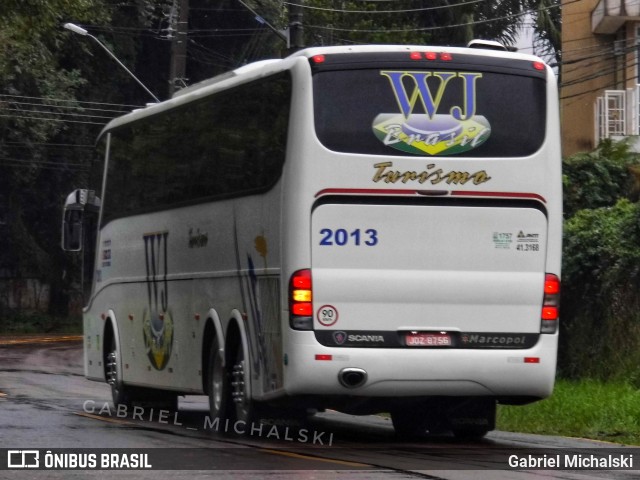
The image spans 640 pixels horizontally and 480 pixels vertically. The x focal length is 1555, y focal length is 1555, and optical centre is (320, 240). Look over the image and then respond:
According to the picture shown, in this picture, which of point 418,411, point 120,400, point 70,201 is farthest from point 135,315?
point 418,411

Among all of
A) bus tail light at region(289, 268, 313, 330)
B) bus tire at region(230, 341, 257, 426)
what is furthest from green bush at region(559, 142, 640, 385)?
bus tail light at region(289, 268, 313, 330)

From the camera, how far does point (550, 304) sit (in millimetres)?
14156

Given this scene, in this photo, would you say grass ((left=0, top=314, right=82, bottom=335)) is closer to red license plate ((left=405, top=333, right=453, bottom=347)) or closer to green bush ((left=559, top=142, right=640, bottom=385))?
green bush ((left=559, top=142, right=640, bottom=385))

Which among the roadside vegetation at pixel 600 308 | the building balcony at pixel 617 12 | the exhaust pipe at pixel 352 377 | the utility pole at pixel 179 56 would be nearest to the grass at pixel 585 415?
the roadside vegetation at pixel 600 308

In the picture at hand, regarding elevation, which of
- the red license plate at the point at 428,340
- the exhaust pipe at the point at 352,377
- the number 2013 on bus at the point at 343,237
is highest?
the number 2013 on bus at the point at 343,237

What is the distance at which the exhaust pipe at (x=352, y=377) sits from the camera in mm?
13539

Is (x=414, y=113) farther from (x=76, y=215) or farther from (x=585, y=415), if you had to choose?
(x=76, y=215)

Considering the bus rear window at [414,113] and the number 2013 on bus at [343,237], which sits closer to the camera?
the number 2013 on bus at [343,237]

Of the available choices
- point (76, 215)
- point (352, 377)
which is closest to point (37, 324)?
point (76, 215)

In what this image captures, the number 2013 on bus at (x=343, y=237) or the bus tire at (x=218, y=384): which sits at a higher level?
the number 2013 on bus at (x=343, y=237)

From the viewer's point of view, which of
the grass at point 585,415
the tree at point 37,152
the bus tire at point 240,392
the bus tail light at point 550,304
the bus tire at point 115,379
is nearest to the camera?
the bus tail light at point 550,304

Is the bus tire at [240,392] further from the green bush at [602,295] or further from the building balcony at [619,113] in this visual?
the building balcony at [619,113]

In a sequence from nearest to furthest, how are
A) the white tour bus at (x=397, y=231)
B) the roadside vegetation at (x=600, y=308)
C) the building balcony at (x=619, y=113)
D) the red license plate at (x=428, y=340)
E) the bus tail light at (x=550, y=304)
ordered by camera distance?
the white tour bus at (x=397, y=231) → the red license plate at (x=428, y=340) → the bus tail light at (x=550, y=304) → the roadside vegetation at (x=600, y=308) → the building balcony at (x=619, y=113)

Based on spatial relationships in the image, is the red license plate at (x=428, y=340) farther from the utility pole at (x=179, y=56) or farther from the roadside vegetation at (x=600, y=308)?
the utility pole at (x=179, y=56)
